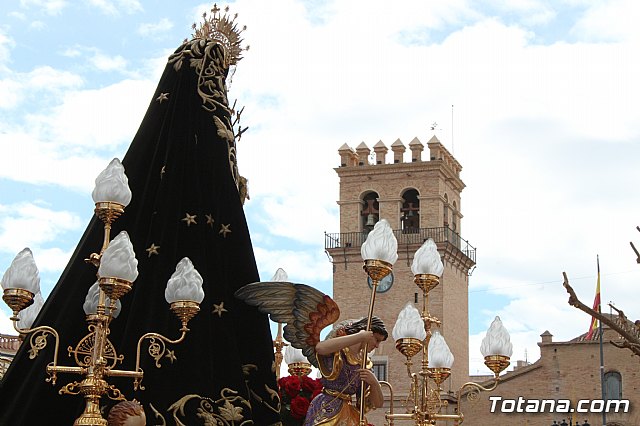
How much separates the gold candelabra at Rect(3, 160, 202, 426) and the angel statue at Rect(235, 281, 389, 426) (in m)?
0.58

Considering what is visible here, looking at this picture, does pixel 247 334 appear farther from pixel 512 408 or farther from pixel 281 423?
pixel 512 408

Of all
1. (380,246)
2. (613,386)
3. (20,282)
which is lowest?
(20,282)

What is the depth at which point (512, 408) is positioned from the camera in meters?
46.0

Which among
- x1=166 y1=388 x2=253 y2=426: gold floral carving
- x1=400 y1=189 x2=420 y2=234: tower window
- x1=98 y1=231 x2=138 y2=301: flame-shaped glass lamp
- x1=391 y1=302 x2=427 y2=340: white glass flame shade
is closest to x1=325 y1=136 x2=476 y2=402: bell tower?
x1=400 y1=189 x2=420 y2=234: tower window

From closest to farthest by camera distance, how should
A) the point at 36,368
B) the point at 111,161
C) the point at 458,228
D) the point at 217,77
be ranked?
1. the point at 111,161
2. the point at 36,368
3. the point at 217,77
4. the point at 458,228

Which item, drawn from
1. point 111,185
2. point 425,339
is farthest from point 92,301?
point 425,339

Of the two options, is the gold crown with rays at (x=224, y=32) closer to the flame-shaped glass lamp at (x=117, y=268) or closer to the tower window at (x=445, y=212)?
the flame-shaped glass lamp at (x=117, y=268)

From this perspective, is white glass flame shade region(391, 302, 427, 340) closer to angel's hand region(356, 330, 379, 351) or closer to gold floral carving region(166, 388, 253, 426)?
angel's hand region(356, 330, 379, 351)

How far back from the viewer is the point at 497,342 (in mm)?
7914

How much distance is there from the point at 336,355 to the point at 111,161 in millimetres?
1686

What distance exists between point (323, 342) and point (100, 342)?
1.33 m

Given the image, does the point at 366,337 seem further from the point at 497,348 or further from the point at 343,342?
the point at 497,348

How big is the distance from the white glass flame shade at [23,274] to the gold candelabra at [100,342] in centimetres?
2

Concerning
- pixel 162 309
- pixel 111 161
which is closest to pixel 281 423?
pixel 162 309
